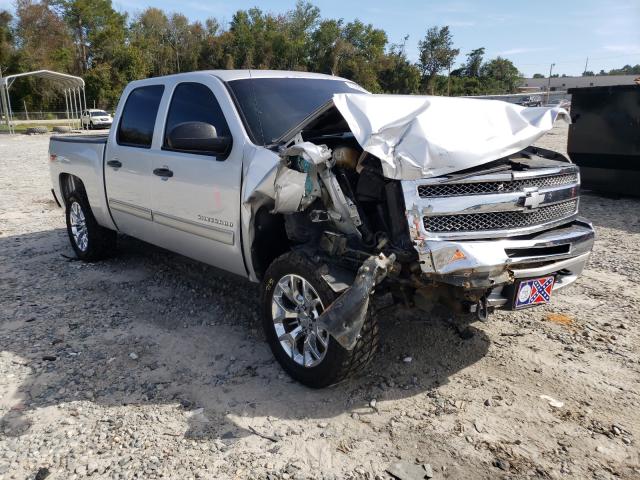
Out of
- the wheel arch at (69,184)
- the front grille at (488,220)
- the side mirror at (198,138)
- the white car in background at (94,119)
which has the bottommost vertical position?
the white car in background at (94,119)

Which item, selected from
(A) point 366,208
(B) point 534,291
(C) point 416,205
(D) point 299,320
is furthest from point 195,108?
(B) point 534,291

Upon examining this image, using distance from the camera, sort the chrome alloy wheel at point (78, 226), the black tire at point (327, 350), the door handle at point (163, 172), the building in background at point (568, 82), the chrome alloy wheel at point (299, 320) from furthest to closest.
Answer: the building in background at point (568, 82), the chrome alloy wheel at point (78, 226), the door handle at point (163, 172), the chrome alloy wheel at point (299, 320), the black tire at point (327, 350)

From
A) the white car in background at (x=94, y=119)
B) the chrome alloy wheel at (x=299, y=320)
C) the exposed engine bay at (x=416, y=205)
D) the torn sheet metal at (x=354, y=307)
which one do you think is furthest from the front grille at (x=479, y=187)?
the white car in background at (x=94, y=119)

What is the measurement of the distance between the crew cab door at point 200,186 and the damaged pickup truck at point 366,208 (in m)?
0.02

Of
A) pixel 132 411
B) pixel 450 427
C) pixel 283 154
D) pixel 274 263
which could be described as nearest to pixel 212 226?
pixel 274 263

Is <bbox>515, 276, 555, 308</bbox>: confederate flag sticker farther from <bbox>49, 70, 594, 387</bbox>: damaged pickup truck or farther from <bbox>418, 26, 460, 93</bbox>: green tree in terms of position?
<bbox>418, 26, 460, 93</bbox>: green tree

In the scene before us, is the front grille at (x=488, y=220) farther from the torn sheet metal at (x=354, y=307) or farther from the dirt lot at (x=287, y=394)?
the dirt lot at (x=287, y=394)

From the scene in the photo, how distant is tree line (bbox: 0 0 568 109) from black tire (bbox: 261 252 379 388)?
5427cm

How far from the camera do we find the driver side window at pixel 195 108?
430 cm

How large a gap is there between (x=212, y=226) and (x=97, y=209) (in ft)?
7.92

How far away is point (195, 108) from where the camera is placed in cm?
459

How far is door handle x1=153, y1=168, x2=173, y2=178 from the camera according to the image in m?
4.62

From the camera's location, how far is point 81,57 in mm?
64688

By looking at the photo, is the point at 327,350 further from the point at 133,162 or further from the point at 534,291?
the point at 133,162
